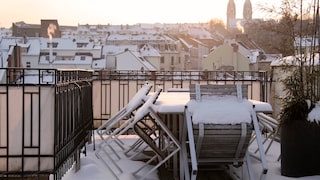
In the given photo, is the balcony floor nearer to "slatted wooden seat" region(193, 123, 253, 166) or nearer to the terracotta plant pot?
the terracotta plant pot

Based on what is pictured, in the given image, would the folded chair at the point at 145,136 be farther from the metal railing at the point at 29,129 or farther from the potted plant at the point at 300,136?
the potted plant at the point at 300,136

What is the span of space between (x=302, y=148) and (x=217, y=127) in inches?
50.8

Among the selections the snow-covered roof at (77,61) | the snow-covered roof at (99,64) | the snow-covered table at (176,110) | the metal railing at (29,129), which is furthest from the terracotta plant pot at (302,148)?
the snow-covered roof at (77,61)

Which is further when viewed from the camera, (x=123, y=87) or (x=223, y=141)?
(x=123, y=87)

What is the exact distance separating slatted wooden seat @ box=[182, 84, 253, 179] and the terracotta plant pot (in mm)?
623

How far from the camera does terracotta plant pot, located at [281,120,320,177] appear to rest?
5.93 metres

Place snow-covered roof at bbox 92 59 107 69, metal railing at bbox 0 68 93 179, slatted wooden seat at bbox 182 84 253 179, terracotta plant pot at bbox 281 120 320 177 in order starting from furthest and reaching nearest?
snow-covered roof at bbox 92 59 107 69
terracotta plant pot at bbox 281 120 320 177
slatted wooden seat at bbox 182 84 253 179
metal railing at bbox 0 68 93 179

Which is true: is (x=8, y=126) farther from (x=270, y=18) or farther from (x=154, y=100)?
(x=270, y=18)

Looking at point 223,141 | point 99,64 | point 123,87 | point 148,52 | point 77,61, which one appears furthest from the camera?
point 148,52

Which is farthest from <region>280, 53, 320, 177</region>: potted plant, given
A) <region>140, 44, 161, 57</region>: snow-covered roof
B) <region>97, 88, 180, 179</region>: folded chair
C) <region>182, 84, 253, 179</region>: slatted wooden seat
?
<region>140, 44, 161, 57</region>: snow-covered roof

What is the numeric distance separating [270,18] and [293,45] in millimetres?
551

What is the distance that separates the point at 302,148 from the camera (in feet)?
19.5

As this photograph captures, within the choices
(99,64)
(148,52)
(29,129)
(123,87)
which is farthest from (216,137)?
(148,52)

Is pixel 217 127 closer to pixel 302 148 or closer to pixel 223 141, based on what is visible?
pixel 223 141
